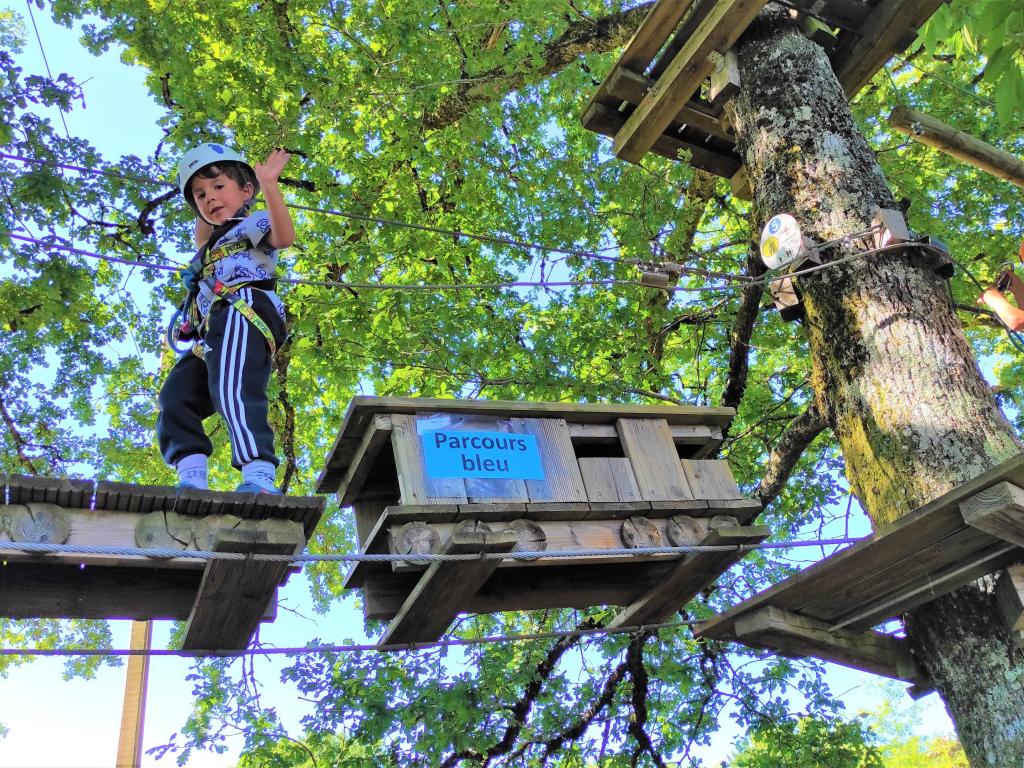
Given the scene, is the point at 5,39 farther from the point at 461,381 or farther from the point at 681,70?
the point at 681,70

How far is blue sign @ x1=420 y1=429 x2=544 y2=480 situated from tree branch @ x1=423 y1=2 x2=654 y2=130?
5141 mm

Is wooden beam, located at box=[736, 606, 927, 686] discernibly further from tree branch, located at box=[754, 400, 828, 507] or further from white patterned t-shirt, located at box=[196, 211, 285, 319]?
white patterned t-shirt, located at box=[196, 211, 285, 319]

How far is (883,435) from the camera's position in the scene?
139 inches

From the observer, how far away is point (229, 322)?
3.57m

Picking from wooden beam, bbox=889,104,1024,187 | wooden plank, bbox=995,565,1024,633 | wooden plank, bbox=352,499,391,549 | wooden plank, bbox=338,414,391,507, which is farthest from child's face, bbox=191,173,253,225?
wooden plank, bbox=995,565,1024,633

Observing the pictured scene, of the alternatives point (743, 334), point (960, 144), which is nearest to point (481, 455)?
point (960, 144)

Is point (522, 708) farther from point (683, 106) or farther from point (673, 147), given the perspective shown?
point (683, 106)

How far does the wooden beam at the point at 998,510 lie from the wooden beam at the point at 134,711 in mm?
9521

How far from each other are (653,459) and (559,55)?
5629mm

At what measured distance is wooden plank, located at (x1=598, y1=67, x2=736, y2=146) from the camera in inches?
198

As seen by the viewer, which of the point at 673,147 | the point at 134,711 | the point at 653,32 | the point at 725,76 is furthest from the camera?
the point at 134,711

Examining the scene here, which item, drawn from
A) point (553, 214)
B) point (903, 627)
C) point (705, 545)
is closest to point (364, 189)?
point (553, 214)

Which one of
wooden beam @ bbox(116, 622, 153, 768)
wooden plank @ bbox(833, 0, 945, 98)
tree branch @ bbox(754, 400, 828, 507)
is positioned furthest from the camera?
wooden beam @ bbox(116, 622, 153, 768)

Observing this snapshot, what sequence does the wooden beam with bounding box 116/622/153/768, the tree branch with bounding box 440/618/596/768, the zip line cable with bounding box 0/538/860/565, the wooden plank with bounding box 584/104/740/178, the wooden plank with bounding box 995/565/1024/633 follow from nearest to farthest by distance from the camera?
the zip line cable with bounding box 0/538/860/565 → the wooden plank with bounding box 995/565/1024/633 → the wooden plank with bounding box 584/104/740/178 → the tree branch with bounding box 440/618/596/768 → the wooden beam with bounding box 116/622/153/768
